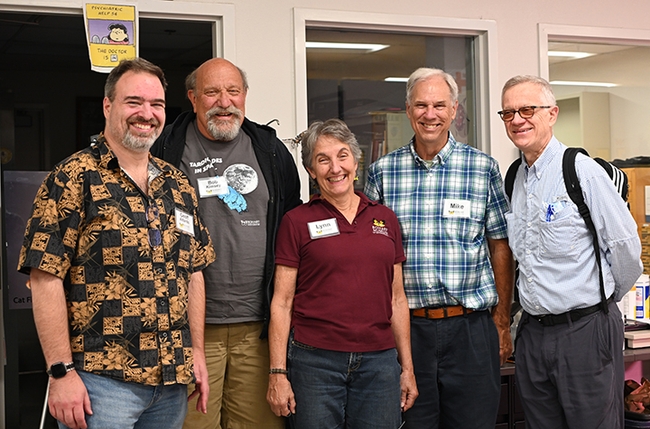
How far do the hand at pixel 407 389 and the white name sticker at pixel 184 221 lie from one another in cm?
93

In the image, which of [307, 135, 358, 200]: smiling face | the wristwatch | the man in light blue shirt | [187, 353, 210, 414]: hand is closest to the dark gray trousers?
the man in light blue shirt

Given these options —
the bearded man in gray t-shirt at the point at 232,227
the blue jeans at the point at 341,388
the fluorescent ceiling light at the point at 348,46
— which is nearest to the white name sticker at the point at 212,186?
the bearded man in gray t-shirt at the point at 232,227

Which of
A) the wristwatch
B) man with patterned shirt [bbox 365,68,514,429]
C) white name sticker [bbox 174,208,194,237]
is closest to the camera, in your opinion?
the wristwatch

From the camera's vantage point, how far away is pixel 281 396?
2.54 meters

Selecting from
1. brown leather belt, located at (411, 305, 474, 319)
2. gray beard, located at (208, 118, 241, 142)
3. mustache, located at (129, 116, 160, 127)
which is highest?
gray beard, located at (208, 118, 241, 142)

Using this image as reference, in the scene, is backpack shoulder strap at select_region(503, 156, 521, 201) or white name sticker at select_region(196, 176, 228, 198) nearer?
white name sticker at select_region(196, 176, 228, 198)

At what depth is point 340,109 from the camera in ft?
12.6

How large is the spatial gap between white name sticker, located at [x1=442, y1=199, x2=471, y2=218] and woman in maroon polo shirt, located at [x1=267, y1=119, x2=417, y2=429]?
27cm

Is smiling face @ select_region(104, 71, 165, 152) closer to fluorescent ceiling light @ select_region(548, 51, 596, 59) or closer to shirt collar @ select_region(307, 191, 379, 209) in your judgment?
shirt collar @ select_region(307, 191, 379, 209)

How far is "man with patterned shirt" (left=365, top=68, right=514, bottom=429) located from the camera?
108 inches

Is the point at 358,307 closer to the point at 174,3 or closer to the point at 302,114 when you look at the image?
the point at 302,114

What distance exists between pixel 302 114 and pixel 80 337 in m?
1.84

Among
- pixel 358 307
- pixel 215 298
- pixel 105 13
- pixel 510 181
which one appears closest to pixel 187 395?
pixel 215 298

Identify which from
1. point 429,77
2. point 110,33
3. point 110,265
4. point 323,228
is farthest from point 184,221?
point 110,33
